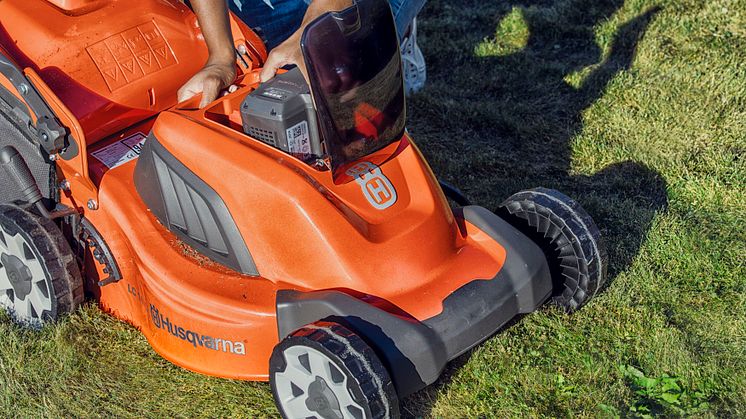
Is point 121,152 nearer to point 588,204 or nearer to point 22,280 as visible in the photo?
point 22,280

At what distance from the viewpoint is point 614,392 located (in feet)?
8.75

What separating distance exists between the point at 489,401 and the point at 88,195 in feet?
4.46

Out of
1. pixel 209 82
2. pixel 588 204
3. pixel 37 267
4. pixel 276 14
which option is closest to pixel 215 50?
pixel 209 82

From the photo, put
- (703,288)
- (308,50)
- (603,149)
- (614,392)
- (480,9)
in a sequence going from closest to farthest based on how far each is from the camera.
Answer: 1. (308,50)
2. (614,392)
3. (703,288)
4. (603,149)
5. (480,9)

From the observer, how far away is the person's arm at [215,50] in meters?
2.96

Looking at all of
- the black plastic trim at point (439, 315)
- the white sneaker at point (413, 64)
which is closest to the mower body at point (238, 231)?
the black plastic trim at point (439, 315)

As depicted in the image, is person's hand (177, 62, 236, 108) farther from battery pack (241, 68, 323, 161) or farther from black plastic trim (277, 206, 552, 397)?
black plastic trim (277, 206, 552, 397)

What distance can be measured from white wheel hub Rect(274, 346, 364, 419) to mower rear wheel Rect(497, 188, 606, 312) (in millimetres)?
878

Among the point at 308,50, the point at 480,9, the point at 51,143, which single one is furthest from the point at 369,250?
the point at 480,9

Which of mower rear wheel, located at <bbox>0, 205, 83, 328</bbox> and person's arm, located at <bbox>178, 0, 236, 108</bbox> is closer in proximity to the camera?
mower rear wheel, located at <bbox>0, 205, 83, 328</bbox>

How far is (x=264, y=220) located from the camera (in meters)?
2.49

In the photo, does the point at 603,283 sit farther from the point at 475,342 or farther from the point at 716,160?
the point at 716,160

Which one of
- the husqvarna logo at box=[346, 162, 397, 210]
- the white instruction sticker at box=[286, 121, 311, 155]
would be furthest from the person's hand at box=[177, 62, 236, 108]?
the husqvarna logo at box=[346, 162, 397, 210]

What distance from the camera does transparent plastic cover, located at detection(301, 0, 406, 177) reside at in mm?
2352
